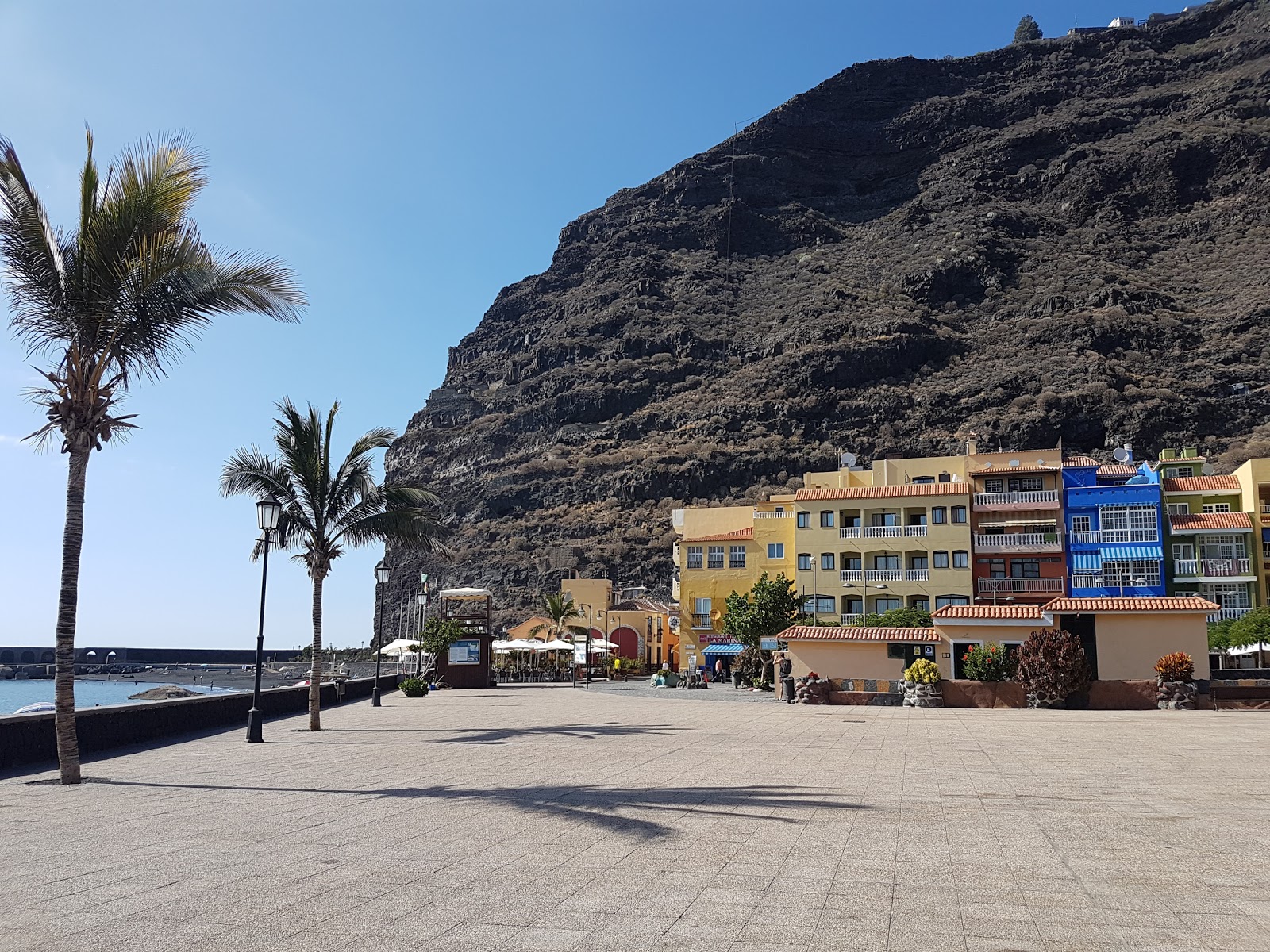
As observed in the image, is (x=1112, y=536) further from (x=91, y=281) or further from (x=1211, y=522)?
(x=91, y=281)

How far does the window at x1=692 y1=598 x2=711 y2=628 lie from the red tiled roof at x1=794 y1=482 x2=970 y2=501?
1033cm

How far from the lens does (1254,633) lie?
40.3 m

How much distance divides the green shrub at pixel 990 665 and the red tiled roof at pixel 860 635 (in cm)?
237

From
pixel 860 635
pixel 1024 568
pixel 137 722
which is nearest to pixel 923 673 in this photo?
pixel 860 635

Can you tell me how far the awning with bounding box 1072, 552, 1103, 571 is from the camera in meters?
55.0

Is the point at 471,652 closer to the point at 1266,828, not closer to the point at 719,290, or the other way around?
the point at 1266,828

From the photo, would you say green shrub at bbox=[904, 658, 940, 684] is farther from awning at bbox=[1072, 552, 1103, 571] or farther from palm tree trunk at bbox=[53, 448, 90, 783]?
awning at bbox=[1072, 552, 1103, 571]

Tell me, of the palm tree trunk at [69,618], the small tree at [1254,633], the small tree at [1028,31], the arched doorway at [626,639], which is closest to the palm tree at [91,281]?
the palm tree trunk at [69,618]

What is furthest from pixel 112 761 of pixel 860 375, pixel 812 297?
pixel 812 297

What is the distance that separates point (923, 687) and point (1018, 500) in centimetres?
3304

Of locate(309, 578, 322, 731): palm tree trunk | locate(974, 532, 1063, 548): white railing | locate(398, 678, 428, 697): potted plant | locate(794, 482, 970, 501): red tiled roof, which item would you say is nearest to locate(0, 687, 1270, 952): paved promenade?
locate(309, 578, 322, 731): palm tree trunk

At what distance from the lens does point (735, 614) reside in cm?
4403

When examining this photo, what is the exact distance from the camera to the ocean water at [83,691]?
270 feet

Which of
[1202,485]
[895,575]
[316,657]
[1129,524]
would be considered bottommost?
[316,657]
